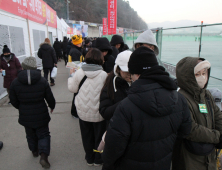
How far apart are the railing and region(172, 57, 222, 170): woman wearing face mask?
5.72 ft

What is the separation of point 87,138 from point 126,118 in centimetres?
159

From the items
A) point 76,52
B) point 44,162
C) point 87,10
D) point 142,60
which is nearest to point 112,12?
point 76,52

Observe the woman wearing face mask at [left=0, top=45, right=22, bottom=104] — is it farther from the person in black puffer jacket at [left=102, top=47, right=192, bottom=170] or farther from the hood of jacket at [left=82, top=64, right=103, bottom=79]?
the person in black puffer jacket at [left=102, top=47, right=192, bottom=170]

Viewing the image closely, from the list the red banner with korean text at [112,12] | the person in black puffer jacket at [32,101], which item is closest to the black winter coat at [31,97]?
the person in black puffer jacket at [32,101]

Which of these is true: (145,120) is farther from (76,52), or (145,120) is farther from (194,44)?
(76,52)

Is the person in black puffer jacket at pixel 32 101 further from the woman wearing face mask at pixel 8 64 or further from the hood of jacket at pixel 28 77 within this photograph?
the woman wearing face mask at pixel 8 64

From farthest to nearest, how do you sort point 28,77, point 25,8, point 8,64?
point 25,8 → point 8,64 → point 28,77

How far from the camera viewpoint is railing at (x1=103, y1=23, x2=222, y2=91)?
318 cm

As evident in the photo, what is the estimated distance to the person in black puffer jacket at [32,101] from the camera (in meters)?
2.54

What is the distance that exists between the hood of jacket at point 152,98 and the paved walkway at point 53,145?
1951 mm

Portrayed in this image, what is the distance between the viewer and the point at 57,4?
194 ft

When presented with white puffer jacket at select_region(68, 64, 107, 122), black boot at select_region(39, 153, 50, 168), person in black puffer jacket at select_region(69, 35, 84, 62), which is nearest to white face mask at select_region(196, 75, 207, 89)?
white puffer jacket at select_region(68, 64, 107, 122)

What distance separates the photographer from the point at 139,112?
120 cm

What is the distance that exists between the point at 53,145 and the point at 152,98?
274 centimetres
